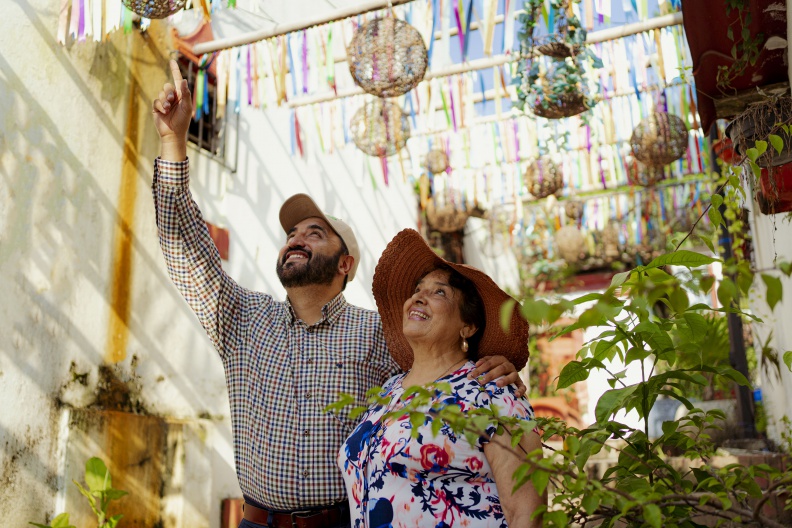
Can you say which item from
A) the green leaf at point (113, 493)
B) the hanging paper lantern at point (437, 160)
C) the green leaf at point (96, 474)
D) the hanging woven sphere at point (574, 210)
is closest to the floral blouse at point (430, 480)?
the green leaf at point (113, 493)

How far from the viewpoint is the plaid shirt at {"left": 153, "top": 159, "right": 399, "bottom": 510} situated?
241 cm

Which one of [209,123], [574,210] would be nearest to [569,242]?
[574,210]

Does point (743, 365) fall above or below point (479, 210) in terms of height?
below

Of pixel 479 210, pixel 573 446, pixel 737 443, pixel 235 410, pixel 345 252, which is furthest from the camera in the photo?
pixel 479 210

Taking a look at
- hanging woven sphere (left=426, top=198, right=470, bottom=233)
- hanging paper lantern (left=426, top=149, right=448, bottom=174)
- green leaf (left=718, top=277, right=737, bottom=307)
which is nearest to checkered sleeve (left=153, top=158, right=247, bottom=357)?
green leaf (left=718, top=277, right=737, bottom=307)

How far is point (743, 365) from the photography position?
6961 mm

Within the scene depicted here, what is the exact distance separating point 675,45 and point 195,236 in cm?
456

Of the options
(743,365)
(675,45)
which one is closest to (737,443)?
(743,365)

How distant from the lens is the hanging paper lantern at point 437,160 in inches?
339

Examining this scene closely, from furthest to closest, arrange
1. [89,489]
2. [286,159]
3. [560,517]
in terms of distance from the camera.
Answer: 1. [286,159]
2. [89,489]
3. [560,517]

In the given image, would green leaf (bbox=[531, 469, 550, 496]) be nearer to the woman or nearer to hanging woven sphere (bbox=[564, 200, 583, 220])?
the woman

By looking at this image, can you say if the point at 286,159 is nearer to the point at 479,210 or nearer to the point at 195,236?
the point at 479,210

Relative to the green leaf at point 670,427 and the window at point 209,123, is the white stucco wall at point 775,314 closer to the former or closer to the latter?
the green leaf at point 670,427

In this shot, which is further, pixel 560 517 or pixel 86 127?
pixel 86 127
